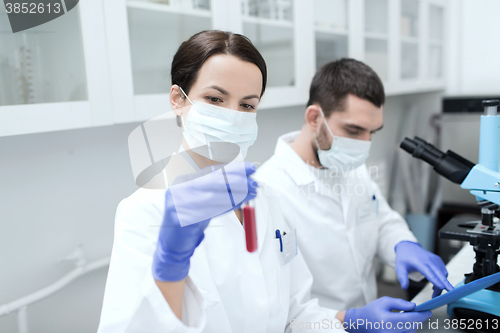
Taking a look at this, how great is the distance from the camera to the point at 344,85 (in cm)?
142

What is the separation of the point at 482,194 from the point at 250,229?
0.77 meters

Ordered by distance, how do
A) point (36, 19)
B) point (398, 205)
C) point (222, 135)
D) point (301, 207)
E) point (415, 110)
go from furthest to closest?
point (415, 110)
point (398, 205)
point (301, 207)
point (36, 19)
point (222, 135)

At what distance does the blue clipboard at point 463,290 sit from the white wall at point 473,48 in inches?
116

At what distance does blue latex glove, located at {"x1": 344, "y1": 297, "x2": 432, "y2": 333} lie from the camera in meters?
1.09

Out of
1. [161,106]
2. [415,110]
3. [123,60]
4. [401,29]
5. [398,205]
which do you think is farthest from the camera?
[415,110]

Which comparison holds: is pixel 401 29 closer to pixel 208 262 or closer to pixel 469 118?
pixel 469 118

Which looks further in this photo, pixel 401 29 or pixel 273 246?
pixel 401 29

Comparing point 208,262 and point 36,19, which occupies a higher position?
point 36,19

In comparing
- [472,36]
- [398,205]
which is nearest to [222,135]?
[398,205]

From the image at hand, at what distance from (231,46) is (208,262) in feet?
1.75

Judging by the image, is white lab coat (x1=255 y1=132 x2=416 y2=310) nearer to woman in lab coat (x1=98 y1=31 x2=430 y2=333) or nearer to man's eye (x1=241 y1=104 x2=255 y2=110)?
woman in lab coat (x1=98 y1=31 x2=430 y2=333)

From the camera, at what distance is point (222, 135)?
89 centimetres

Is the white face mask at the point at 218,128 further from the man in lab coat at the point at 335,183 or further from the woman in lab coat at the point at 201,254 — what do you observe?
the man in lab coat at the point at 335,183

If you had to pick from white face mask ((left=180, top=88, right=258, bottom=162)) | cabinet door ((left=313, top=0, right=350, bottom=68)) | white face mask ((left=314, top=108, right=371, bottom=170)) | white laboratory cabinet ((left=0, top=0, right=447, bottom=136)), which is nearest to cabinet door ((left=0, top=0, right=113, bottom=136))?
white laboratory cabinet ((left=0, top=0, right=447, bottom=136))
